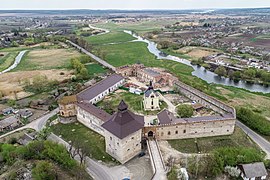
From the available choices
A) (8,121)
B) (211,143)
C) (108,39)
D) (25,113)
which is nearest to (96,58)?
(25,113)

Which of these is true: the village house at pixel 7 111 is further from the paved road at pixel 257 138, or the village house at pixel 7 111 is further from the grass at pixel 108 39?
the grass at pixel 108 39

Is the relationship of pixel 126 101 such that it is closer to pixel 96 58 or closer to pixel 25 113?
pixel 25 113

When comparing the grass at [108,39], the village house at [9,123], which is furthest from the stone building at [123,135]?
the grass at [108,39]

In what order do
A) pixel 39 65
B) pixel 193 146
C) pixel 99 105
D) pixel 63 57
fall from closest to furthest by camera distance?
pixel 193 146, pixel 99 105, pixel 39 65, pixel 63 57

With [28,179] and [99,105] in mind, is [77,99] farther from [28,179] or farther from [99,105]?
[28,179]

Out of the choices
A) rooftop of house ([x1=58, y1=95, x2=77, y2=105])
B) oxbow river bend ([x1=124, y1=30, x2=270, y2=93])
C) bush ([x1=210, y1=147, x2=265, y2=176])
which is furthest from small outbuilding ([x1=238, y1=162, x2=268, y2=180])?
oxbow river bend ([x1=124, y1=30, x2=270, y2=93])

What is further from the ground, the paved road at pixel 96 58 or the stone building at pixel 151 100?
the stone building at pixel 151 100

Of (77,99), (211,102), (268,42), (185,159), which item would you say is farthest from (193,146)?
(268,42)
